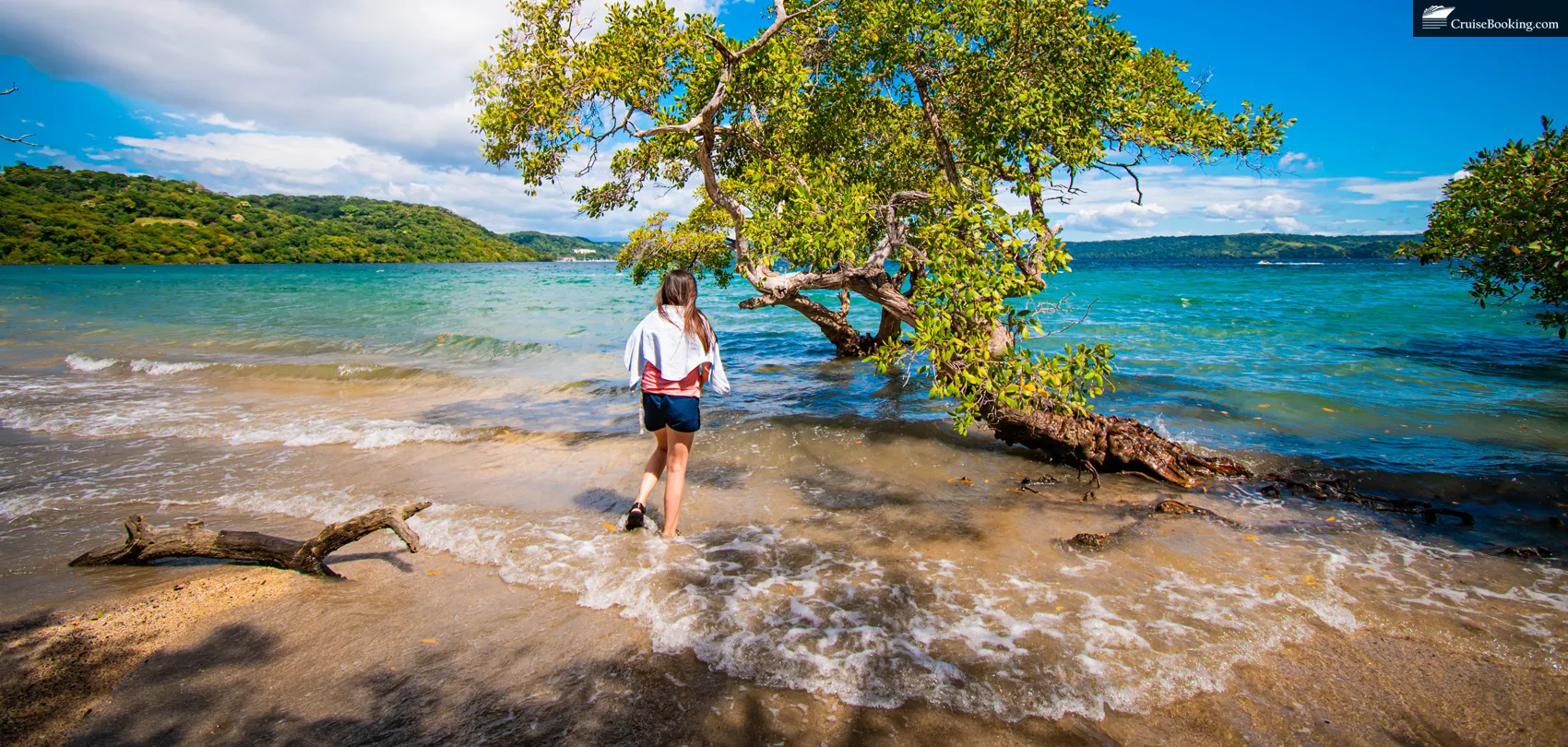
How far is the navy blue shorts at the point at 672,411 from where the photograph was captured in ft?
19.8

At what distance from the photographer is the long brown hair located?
5969mm

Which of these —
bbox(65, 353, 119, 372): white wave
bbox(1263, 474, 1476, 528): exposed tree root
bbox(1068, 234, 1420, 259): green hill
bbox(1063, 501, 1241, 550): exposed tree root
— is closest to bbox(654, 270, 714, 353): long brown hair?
bbox(1063, 501, 1241, 550): exposed tree root

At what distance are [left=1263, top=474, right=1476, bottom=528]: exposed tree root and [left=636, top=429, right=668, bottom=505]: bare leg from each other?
746 centimetres

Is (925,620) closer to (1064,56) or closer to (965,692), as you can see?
(965,692)

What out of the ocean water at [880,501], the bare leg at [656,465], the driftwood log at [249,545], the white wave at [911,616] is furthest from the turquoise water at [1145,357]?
the driftwood log at [249,545]

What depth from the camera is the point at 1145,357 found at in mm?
18469

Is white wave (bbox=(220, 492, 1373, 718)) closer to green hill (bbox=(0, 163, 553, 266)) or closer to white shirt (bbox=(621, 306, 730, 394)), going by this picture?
white shirt (bbox=(621, 306, 730, 394))

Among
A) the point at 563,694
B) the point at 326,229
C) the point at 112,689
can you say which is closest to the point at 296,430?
the point at 112,689

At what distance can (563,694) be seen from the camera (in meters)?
3.93

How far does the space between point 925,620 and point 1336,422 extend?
35.4ft

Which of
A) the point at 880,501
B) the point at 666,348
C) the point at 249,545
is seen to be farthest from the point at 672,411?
the point at 249,545

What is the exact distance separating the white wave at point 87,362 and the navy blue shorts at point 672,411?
64.3 feet

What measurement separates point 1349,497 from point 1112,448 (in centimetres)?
262

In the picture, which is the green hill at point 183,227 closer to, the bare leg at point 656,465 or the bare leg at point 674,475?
the bare leg at point 656,465
